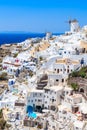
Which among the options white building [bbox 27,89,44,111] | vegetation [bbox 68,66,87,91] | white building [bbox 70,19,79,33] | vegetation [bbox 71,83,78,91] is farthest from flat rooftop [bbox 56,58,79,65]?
white building [bbox 70,19,79,33]

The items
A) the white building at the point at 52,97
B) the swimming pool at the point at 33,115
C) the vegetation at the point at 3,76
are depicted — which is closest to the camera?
the swimming pool at the point at 33,115

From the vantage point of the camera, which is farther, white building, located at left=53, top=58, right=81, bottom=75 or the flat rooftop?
the flat rooftop

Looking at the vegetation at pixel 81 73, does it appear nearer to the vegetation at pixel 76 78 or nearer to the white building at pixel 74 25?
the vegetation at pixel 76 78

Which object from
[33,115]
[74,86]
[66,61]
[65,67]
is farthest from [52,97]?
[66,61]

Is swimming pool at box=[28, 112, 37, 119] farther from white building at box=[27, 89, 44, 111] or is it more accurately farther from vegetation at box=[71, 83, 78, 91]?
vegetation at box=[71, 83, 78, 91]

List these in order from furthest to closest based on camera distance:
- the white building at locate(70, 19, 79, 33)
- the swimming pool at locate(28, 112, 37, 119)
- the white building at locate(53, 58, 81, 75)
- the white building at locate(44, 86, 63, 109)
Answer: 1. the white building at locate(70, 19, 79, 33)
2. the white building at locate(53, 58, 81, 75)
3. the white building at locate(44, 86, 63, 109)
4. the swimming pool at locate(28, 112, 37, 119)

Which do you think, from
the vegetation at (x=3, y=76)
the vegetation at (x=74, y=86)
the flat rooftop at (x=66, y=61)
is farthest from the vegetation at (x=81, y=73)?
the vegetation at (x=3, y=76)

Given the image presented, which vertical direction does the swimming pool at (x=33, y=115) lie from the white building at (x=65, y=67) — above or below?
below

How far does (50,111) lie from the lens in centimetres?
3038

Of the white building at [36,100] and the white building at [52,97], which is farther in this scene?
the white building at [36,100]

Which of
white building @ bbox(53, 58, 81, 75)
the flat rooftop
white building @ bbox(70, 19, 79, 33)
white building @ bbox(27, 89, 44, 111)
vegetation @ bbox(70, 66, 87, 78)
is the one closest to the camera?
white building @ bbox(27, 89, 44, 111)

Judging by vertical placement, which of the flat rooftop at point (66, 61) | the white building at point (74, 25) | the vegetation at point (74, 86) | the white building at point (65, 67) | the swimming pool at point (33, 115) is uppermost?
the white building at point (74, 25)

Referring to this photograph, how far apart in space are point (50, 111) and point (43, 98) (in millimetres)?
1667

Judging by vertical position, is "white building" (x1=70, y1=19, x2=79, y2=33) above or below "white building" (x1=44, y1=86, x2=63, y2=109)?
above
